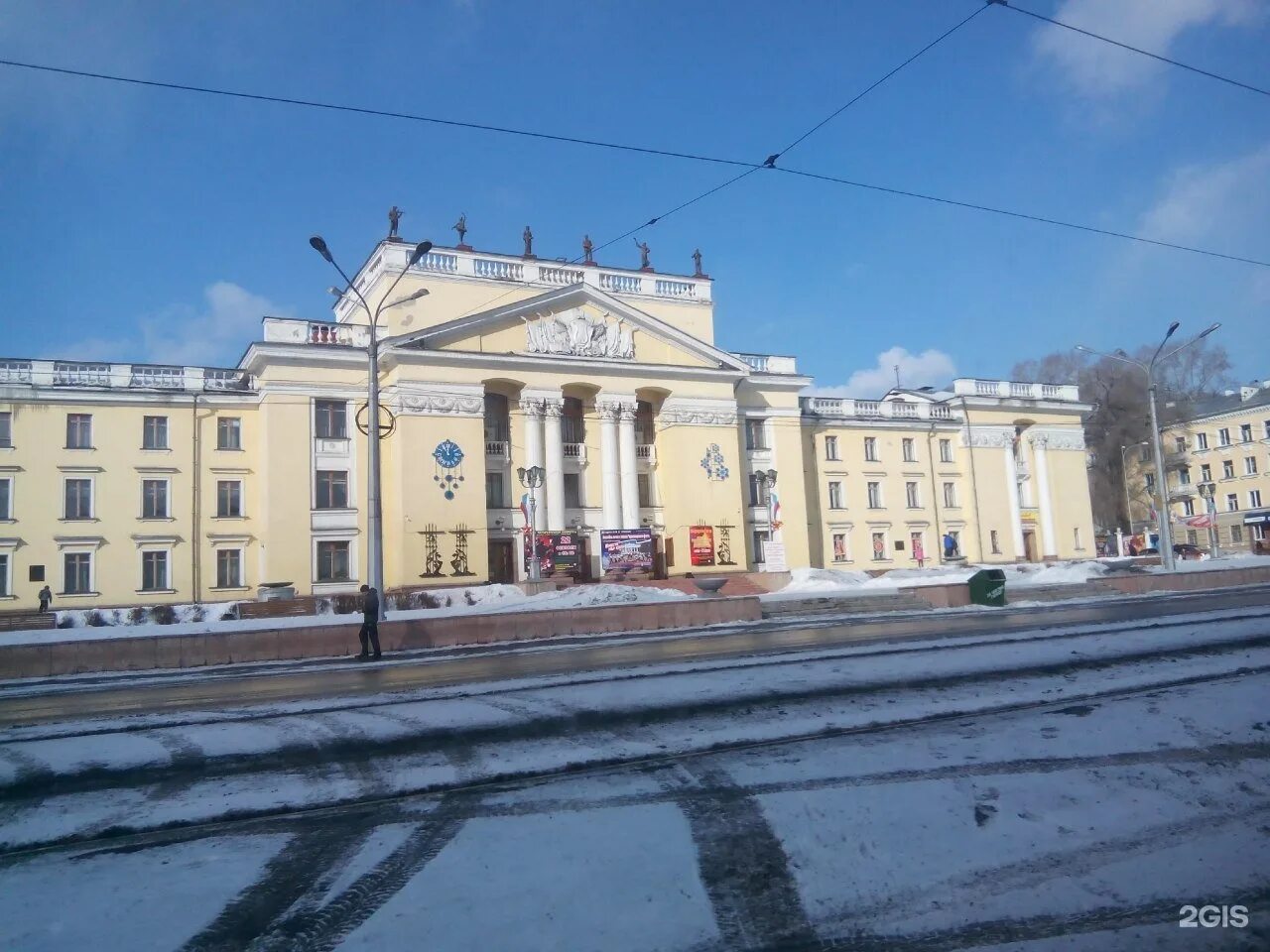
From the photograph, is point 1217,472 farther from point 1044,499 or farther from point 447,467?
point 447,467

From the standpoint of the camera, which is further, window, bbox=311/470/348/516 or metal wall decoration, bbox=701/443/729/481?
metal wall decoration, bbox=701/443/729/481

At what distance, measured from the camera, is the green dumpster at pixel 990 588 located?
84.3ft

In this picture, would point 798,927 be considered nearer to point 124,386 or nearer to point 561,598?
point 561,598

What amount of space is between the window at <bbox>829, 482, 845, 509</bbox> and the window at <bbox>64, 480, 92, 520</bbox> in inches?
1356

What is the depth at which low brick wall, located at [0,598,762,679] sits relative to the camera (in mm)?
18062

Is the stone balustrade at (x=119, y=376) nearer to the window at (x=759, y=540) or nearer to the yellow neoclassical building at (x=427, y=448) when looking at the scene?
the yellow neoclassical building at (x=427, y=448)

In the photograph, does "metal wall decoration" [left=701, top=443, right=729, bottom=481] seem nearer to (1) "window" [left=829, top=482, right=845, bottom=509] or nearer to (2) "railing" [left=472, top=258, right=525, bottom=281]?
(1) "window" [left=829, top=482, right=845, bottom=509]

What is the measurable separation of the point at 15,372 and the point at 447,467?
16676mm

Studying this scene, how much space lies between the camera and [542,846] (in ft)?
16.3

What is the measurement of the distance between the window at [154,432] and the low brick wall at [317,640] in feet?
46.3

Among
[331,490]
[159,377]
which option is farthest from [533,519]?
[159,377]

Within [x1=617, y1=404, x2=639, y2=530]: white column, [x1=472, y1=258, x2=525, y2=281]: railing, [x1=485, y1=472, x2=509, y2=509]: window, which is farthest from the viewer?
[x1=617, y1=404, x2=639, y2=530]: white column

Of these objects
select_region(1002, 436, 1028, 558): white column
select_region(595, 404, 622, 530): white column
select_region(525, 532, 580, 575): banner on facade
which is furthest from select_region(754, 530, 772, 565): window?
select_region(1002, 436, 1028, 558): white column

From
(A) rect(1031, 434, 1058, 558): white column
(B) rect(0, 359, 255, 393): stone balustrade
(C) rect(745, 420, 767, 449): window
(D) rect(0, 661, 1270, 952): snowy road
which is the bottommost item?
(D) rect(0, 661, 1270, 952): snowy road
